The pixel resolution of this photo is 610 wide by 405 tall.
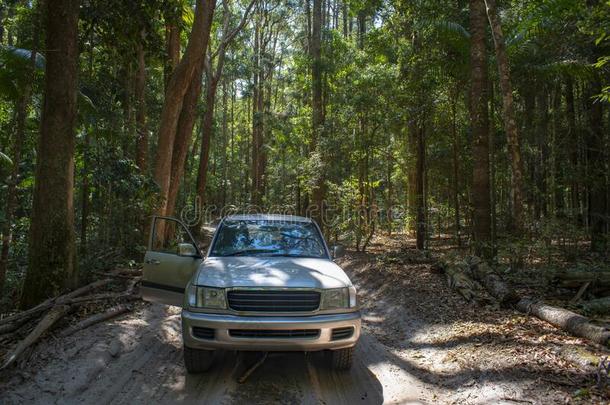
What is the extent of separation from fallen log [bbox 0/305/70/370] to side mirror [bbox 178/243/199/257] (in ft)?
5.52

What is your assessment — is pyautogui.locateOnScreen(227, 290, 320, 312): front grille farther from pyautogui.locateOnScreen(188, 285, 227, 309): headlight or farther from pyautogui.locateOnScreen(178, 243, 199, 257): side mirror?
pyautogui.locateOnScreen(178, 243, 199, 257): side mirror

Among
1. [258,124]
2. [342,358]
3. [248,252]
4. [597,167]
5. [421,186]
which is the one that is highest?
[258,124]

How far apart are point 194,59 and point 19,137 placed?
14.1 ft

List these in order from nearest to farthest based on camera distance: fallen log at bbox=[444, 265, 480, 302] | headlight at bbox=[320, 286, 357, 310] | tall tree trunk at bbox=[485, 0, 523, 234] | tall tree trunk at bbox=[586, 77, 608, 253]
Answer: headlight at bbox=[320, 286, 357, 310], fallen log at bbox=[444, 265, 480, 302], tall tree trunk at bbox=[485, 0, 523, 234], tall tree trunk at bbox=[586, 77, 608, 253]

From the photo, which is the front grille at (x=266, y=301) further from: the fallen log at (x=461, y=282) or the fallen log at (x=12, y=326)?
the fallen log at (x=461, y=282)

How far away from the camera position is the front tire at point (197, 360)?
479cm

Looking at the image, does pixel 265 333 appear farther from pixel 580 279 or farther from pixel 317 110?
pixel 317 110

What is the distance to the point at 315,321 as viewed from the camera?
14.7ft

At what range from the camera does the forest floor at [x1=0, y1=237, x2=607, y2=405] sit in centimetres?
428

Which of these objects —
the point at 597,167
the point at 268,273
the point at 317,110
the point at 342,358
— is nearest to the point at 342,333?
the point at 342,358

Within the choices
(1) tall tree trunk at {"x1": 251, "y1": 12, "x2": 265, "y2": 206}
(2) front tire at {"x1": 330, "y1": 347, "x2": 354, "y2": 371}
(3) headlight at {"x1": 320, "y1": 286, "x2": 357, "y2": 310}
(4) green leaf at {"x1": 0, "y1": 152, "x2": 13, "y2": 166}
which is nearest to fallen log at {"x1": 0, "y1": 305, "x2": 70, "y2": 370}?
(3) headlight at {"x1": 320, "y1": 286, "x2": 357, "y2": 310}

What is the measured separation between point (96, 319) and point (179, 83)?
700 cm

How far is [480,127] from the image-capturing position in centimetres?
1007

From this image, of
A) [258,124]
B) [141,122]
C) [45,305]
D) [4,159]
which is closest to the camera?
[45,305]
